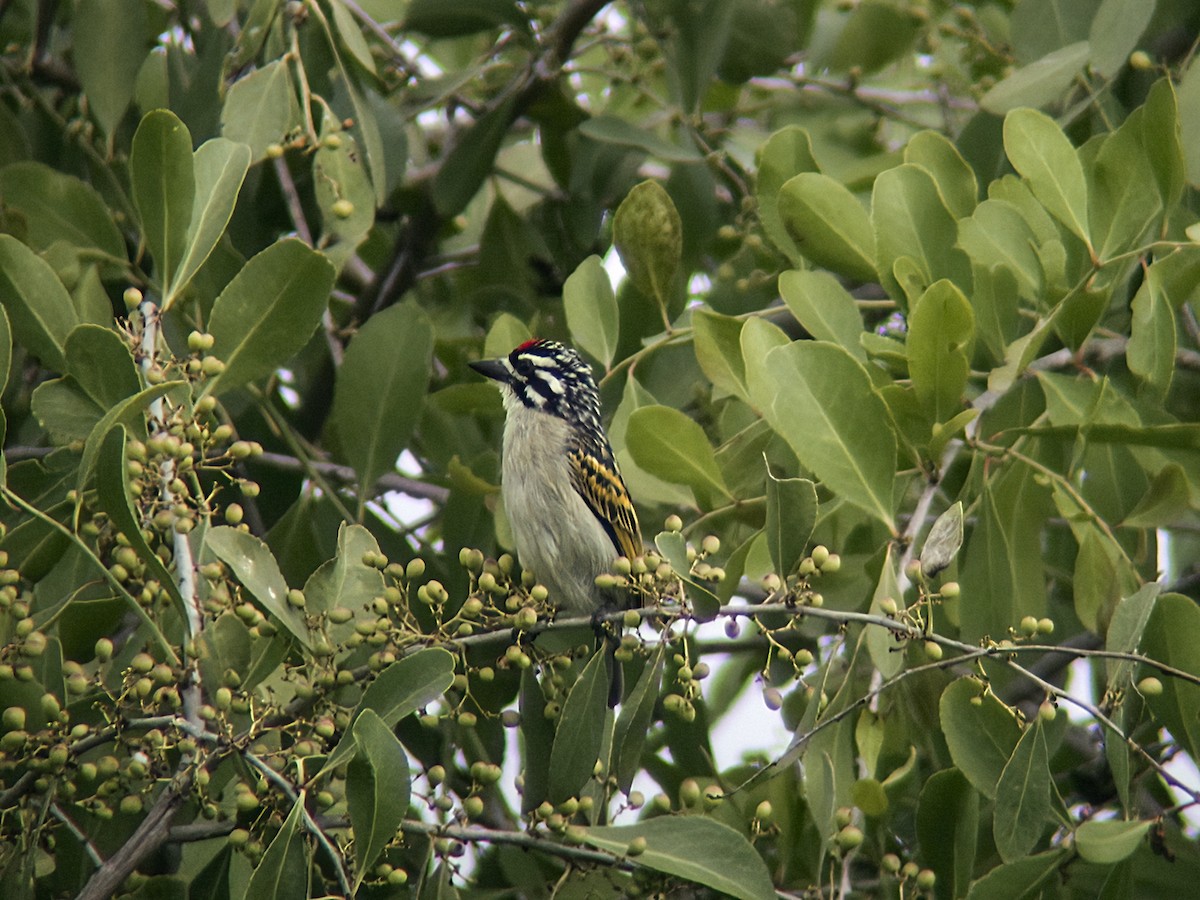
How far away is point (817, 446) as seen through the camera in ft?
8.92

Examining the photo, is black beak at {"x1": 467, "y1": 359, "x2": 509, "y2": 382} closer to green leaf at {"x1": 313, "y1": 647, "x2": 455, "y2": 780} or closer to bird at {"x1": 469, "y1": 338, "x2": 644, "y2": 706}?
bird at {"x1": 469, "y1": 338, "x2": 644, "y2": 706}

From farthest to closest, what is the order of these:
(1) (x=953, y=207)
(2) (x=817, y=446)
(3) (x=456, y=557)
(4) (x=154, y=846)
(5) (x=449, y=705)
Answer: (3) (x=456, y=557)
(1) (x=953, y=207)
(5) (x=449, y=705)
(2) (x=817, y=446)
(4) (x=154, y=846)

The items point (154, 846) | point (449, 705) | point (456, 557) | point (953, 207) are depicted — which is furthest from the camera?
point (456, 557)

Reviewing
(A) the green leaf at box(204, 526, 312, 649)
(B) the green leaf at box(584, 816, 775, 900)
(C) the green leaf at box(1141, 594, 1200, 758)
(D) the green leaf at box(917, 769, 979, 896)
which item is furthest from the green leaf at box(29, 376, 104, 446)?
(C) the green leaf at box(1141, 594, 1200, 758)

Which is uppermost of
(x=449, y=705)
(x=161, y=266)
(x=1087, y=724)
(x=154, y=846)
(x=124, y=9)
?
(x=124, y=9)

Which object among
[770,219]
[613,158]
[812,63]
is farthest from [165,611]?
[812,63]

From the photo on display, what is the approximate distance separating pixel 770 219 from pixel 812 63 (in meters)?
2.37

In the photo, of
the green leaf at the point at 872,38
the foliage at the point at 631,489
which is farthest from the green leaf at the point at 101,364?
the green leaf at the point at 872,38

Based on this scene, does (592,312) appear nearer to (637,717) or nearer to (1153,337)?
(637,717)

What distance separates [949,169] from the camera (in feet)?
11.5

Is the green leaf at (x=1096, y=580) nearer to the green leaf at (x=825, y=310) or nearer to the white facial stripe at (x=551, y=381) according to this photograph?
the green leaf at (x=825, y=310)

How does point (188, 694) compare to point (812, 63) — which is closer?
point (188, 694)

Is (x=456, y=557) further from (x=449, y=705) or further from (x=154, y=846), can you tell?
(x=154, y=846)

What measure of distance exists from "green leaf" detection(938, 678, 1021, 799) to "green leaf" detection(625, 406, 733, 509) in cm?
81
